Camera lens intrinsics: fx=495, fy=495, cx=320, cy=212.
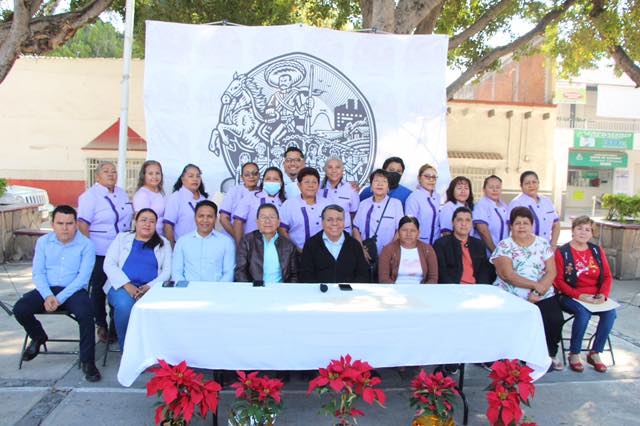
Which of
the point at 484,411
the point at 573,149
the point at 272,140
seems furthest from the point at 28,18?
the point at 573,149

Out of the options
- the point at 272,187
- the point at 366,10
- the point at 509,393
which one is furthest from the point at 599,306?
the point at 366,10

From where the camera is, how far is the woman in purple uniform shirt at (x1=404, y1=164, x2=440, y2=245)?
4.35 m

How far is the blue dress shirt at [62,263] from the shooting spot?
3656 millimetres

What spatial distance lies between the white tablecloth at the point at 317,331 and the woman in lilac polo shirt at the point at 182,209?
1292 millimetres

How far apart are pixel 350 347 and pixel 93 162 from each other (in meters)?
13.0

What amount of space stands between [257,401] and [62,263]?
208cm

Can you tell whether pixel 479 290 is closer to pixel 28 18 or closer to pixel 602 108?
pixel 28 18

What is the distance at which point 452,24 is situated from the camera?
9672 mm

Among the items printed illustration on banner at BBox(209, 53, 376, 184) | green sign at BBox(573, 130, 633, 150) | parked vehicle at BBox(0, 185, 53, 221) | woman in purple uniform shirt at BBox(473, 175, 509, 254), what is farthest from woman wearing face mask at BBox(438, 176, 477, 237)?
green sign at BBox(573, 130, 633, 150)

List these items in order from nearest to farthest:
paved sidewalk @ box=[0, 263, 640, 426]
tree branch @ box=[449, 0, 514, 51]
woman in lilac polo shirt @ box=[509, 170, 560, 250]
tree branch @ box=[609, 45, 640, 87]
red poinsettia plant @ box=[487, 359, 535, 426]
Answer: red poinsettia plant @ box=[487, 359, 535, 426] → paved sidewalk @ box=[0, 263, 640, 426] → woman in lilac polo shirt @ box=[509, 170, 560, 250] → tree branch @ box=[449, 0, 514, 51] → tree branch @ box=[609, 45, 640, 87]

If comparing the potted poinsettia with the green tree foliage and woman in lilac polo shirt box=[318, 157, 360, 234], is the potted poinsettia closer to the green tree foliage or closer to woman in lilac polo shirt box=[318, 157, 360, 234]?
woman in lilac polo shirt box=[318, 157, 360, 234]

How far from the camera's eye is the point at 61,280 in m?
3.70

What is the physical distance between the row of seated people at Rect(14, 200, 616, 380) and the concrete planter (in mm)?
4188

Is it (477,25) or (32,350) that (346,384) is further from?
(477,25)
